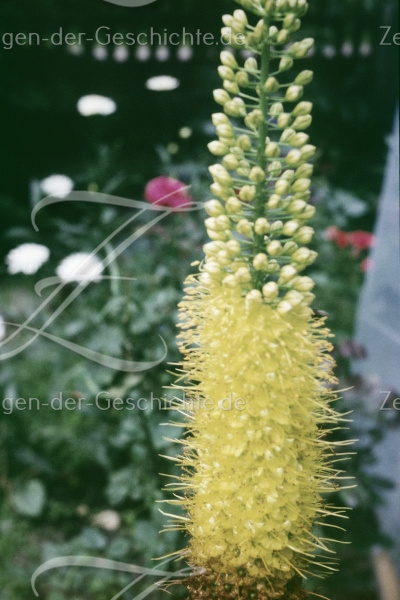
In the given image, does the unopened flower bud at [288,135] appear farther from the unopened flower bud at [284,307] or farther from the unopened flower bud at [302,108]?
the unopened flower bud at [284,307]

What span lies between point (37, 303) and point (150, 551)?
47.9 inches

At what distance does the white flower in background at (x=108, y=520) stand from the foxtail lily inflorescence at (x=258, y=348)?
114 cm

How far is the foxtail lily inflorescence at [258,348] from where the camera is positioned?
0.87m

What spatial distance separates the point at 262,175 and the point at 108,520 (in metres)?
1.51

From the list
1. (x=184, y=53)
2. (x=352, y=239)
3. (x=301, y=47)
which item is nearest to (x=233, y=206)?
(x=301, y=47)

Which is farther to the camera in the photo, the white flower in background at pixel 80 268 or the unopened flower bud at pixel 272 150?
the white flower in background at pixel 80 268

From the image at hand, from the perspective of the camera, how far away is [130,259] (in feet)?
7.77

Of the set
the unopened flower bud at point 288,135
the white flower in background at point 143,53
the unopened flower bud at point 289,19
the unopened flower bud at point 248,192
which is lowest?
the unopened flower bud at point 248,192

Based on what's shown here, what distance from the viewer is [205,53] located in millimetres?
2516

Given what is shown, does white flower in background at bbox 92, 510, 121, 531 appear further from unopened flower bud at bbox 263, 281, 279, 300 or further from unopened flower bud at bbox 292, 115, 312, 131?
unopened flower bud at bbox 292, 115, 312, 131

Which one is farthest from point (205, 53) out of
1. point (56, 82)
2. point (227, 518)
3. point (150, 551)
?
point (227, 518)

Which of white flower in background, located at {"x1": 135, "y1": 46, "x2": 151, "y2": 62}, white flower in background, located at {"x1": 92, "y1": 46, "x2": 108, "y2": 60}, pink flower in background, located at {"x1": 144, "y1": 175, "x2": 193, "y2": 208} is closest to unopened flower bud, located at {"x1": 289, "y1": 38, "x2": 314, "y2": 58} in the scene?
pink flower in background, located at {"x1": 144, "y1": 175, "x2": 193, "y2": 208}

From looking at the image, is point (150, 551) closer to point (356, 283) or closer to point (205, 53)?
point (356, 283)

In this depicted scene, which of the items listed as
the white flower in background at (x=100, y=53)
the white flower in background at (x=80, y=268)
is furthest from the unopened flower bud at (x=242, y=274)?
the white flower in background at (x=100, y=53)
